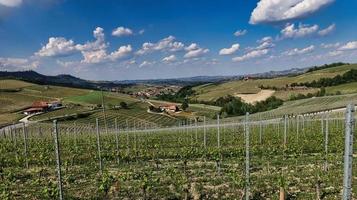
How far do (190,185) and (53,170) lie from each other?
790cm

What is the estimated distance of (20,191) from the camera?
13484 mm

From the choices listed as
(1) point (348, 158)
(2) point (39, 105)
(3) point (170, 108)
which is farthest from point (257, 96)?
(1) point (348, 158)

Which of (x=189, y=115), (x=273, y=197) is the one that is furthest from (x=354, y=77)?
(x=273, y=197)

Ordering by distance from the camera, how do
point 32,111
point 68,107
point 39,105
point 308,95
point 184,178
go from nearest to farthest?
point 184,178 < point 32,111 < point 68,107 < point 39,105 < point 308,95

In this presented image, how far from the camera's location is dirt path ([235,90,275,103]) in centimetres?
11647

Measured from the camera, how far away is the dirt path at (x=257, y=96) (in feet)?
382

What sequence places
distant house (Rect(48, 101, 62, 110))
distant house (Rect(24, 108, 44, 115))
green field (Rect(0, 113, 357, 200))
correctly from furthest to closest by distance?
1. distant house (Rect(48, 101, 62, 110))
2. distant house (Rect(24, 108, 44, 115))
3. green field (Rect(0, 113, 357, 200))

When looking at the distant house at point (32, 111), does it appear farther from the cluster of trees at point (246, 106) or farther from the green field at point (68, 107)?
the cluster of trees at point (246, 106)

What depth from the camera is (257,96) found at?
12044 cm

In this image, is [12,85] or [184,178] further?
[12,85]

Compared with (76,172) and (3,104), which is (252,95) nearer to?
(3,104)

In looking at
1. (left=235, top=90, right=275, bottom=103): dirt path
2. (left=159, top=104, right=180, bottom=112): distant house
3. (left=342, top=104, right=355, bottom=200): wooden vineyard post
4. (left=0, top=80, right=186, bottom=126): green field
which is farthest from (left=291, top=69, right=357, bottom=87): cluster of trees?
(left=342, top=104, right=355, bottom=200): wooden vineyard post

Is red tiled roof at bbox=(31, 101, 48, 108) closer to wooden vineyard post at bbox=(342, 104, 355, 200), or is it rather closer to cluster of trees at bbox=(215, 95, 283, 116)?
cluster of trees at bbox=(215, 95, 283, 116)

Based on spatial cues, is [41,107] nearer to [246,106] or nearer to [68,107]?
[68,107]
